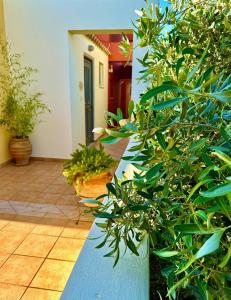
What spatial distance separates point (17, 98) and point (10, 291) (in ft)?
11.6

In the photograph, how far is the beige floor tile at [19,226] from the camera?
92.9 inches

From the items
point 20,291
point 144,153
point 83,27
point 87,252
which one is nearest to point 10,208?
point 20,291

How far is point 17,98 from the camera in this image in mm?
4395

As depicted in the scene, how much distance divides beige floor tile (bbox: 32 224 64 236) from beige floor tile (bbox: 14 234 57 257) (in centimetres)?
6

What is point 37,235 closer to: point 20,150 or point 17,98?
point 20,150

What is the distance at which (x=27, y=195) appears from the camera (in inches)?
125

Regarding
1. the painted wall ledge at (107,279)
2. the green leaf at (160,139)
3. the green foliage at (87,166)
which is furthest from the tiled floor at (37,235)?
the green leaf at (160,139)

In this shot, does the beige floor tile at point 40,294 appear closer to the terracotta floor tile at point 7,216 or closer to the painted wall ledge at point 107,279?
the painted wall ledge at point 107,279

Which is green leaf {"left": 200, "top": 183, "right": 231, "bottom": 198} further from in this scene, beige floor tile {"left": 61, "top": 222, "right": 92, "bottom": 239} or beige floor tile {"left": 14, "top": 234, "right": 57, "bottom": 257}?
beige floor tile {"left": 61, "top": 222, "right": 92, "bottom": 239}

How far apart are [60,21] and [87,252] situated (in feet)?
13.7

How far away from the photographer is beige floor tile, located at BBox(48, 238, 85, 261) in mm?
1993

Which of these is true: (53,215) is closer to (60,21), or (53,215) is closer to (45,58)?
(45,58)

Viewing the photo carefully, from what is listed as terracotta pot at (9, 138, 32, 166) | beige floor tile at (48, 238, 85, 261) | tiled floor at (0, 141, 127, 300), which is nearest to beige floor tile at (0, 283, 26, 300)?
tiled floor at (0, 141, 127, 300)

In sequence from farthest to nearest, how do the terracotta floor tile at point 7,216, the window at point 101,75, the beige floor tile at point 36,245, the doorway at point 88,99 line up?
the window at point 101,75 < the doorway at point 88,99 < the terracotta floor tile at point 7,216 < the beige floor tile at point 36,245
